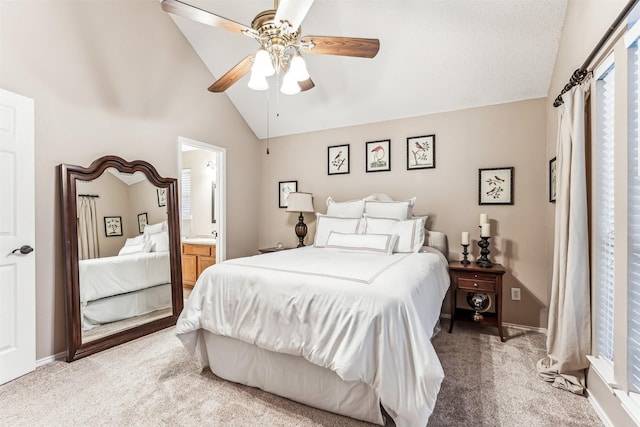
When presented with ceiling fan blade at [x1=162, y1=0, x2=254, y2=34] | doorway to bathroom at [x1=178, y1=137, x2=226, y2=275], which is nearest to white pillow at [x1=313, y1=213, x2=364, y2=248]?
ceiling fan blade at [x1=162, y1=0, x2=254, y2=34]

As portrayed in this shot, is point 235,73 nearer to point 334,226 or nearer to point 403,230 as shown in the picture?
point 334,226

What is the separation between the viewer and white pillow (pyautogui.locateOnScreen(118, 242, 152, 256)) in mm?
2904

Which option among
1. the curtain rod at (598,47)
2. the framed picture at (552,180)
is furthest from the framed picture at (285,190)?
the curtain rod at (598,47)

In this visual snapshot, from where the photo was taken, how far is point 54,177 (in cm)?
245

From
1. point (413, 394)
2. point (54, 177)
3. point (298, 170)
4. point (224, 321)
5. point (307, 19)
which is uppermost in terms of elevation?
point (307, 19)

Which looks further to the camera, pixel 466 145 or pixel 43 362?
pixel 466 145

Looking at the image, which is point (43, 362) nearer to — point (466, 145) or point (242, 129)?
point (242, 129)

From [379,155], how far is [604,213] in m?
2.35

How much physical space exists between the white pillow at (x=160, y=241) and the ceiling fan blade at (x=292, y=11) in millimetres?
2401

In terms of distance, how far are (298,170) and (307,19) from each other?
6.37 ft

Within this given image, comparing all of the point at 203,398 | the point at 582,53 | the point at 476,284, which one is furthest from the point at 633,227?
the point at 203,398

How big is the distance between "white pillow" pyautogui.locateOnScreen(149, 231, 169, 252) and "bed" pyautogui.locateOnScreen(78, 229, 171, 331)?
0.02 metres

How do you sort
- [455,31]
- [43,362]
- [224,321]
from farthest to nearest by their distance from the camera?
[455,31] < [43,362] < [224,321]

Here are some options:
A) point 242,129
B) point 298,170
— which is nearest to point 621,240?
point 298,170
